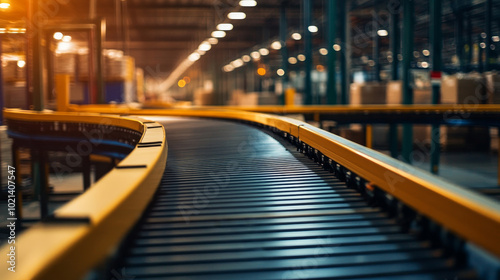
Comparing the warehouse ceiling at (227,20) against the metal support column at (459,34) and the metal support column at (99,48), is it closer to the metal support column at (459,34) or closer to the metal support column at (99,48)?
the metal support column at (459,34)

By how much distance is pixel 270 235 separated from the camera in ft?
9.98

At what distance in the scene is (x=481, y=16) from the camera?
22.1 metres

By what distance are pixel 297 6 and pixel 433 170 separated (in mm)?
13061

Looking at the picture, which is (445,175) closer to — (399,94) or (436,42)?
(399,94)

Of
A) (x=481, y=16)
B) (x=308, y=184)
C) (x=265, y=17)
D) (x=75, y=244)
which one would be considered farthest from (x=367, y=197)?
(x=265, y=17)

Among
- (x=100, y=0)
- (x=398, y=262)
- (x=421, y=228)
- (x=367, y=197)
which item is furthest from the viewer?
(x=100, y=0)

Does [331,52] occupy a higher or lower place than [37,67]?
higher

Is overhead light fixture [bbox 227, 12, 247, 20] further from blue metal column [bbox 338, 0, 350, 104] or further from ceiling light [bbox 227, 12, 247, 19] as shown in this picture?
blue metal column [bbox 338, 0, 350, 104]

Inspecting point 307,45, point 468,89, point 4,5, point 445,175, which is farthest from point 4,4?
point 445,175

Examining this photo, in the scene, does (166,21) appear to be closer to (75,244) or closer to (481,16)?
(481,16)

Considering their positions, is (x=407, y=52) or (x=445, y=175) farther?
(x=445, y=175)

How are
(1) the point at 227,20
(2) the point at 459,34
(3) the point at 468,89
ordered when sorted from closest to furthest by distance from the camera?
(3) the point at 468,89 < (1) the point at 227,20 < (2) the point at 459,34

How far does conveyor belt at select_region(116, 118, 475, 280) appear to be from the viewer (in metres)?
2.53

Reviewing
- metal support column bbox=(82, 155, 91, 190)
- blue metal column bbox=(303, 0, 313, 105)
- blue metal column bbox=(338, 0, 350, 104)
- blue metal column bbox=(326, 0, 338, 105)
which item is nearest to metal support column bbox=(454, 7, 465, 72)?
blue metal column bbox=(338, 0, 350, 104)
